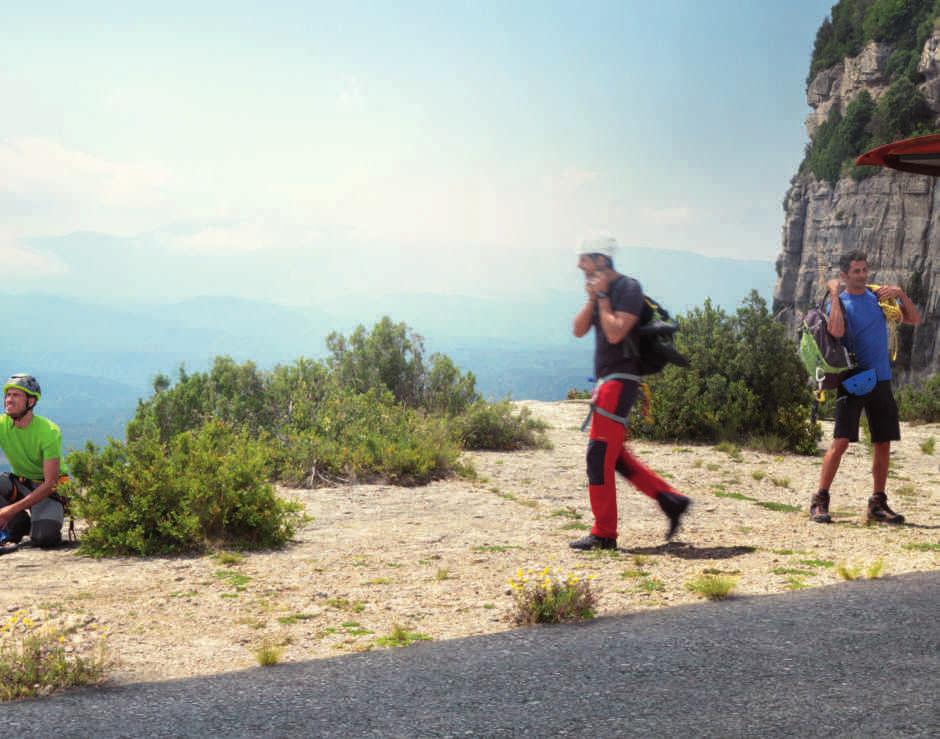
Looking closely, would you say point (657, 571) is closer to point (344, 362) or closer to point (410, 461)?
point (410, 461)

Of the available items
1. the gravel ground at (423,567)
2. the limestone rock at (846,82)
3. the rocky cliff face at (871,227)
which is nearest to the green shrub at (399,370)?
the gravel ground at (423,567)

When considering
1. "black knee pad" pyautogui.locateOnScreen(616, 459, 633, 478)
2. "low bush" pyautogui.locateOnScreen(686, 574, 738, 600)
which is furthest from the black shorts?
"low bush" pyautogui.locateOnScreen(686, 574, 738, 600)

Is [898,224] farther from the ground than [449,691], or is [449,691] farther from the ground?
[898,224]

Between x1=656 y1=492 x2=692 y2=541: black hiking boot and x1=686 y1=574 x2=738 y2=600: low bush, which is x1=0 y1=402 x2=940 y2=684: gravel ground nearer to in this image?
x1=686 y1=574 x2=738 y2=600: low bush

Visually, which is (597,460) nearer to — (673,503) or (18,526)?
(673,503)

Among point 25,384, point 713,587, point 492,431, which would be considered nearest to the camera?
point 713,587

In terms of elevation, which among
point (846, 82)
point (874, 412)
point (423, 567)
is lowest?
point (423, 567)

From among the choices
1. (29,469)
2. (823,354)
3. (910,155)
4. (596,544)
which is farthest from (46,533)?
(910,155)

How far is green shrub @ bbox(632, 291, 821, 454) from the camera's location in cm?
1375

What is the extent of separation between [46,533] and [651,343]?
5206 mm

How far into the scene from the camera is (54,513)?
7371mm

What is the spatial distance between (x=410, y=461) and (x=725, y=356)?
6.23 metres

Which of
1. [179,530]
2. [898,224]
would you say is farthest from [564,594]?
[898,224]

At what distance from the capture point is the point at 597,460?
21.6 feet
